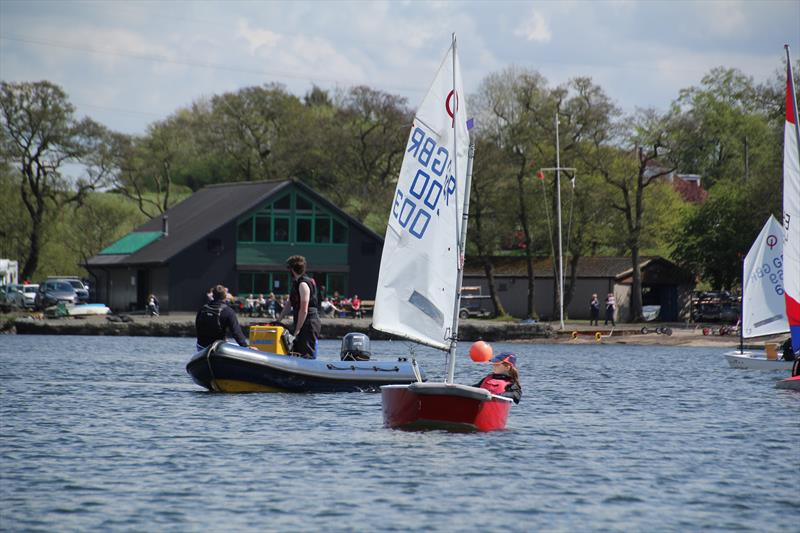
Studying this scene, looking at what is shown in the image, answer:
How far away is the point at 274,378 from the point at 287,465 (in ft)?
26.1

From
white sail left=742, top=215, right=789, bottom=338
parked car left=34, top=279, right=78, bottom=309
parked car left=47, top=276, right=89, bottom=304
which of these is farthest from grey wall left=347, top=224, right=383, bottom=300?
white sail left=742, top=215, right=789, bottom=338

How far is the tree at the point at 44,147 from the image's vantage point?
76.0 meters

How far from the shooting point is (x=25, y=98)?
7612 centimetres

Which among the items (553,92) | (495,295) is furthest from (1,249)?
(553,92)

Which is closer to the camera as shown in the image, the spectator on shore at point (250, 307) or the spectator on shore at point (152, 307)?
the spectator on shore at point (250, 307)

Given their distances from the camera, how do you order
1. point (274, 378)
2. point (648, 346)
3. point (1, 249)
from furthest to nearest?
point (1, 249)
point (648, 346)
point (274, 378)

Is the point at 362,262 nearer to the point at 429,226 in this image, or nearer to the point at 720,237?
the point at 720,237

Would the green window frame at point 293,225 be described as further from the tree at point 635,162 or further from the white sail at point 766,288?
the white sail at point 766,288

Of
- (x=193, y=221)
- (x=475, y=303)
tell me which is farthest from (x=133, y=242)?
(x=475, y=303)

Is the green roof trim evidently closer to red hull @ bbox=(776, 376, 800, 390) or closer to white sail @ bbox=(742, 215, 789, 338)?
white sail @ bbox=(742, 215, 789, 338)

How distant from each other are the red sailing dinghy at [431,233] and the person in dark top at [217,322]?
5506mm

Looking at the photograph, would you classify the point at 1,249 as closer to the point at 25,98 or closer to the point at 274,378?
the point at 25,98

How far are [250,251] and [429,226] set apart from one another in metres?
50.8

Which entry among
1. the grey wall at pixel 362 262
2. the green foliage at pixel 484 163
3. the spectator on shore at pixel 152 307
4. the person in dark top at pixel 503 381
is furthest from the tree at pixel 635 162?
the person in dark top at pixel 503 381
